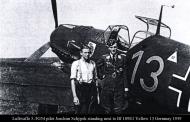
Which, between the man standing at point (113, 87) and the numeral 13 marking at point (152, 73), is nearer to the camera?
the numeral 13 marking at point (152, 73)

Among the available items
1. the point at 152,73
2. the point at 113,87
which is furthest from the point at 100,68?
the point at 152,73

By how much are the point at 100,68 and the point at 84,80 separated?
2.06 feet

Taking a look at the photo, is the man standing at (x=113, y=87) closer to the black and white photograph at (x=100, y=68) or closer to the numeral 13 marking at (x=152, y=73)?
the black and white photograph at (x=100, y=68)

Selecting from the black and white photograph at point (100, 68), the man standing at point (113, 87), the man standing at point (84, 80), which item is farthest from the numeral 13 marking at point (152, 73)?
the man standing at point (84, 80)

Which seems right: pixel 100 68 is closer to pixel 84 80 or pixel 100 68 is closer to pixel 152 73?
pixel 84 80

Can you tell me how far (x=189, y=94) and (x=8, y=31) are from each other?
512 cm

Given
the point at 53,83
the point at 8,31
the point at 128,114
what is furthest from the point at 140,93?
the point at 8,31

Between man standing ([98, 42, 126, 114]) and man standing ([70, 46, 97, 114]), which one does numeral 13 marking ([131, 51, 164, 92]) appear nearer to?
man standing ([98, 42, 126, 114])

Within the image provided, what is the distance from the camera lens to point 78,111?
5.94 m

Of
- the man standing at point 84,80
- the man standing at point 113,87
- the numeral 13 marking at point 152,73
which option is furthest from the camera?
the man standing at point 113,87

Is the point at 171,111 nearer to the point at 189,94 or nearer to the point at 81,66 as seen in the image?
the point at 189,94

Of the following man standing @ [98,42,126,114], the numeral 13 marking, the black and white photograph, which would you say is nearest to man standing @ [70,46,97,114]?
the black and white photograph

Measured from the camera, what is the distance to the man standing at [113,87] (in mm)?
5926

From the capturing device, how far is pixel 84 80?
5.83 meters
